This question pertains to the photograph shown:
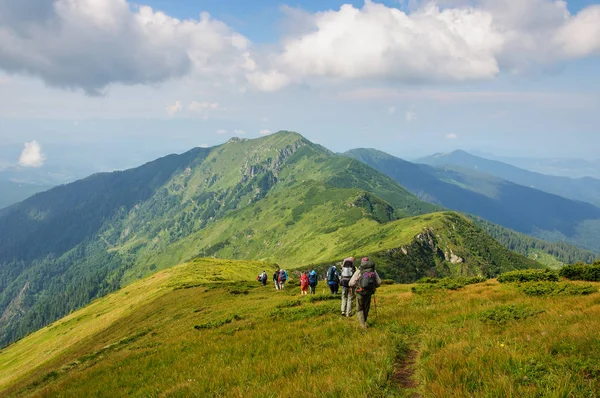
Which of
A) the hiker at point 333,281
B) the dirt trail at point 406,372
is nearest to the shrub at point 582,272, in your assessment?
the hiker at point 333,281

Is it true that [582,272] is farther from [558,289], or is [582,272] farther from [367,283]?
Answer: [367,283]

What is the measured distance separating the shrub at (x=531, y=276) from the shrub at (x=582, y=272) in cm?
85

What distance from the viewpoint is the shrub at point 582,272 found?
999 inches

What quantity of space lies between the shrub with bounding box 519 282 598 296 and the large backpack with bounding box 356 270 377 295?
11615 mm

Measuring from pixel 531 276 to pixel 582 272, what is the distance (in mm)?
3441

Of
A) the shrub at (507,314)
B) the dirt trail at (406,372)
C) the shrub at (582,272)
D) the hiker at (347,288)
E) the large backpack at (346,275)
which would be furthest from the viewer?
the shrub at (582,272)

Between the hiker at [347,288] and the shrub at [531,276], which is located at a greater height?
the hiker at [347,288]

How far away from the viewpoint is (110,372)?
1755 cm

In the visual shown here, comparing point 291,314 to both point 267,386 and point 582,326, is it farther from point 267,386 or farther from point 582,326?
point 582,326

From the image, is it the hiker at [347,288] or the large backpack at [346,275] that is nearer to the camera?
the hiker at [347,288]

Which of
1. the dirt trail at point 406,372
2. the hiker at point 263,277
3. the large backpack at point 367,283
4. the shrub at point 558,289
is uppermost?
the large backpack at point 367,283

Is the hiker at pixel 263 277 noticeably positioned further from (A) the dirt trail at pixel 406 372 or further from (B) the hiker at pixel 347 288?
(A) the dirt trail at pixel 406 372

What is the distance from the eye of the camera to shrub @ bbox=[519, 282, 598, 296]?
19172mm

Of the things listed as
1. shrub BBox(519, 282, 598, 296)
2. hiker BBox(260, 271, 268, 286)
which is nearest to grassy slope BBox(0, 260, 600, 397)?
shrub BBox(519, 282, 598, 296)
